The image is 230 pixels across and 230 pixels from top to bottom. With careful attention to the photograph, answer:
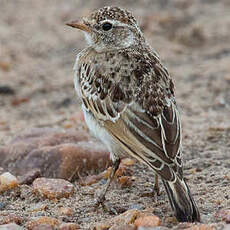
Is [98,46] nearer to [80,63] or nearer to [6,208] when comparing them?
[80,63]

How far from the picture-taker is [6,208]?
5152 millimetres

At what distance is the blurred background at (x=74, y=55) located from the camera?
7898 mm

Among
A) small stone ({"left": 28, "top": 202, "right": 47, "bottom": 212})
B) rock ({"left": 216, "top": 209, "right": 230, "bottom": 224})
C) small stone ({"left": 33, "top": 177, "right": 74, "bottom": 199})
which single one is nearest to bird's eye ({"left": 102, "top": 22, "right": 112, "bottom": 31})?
small stone ({"left": 33, "top": 177, "right": 74, "bottom": 199})

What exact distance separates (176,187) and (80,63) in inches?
69.6

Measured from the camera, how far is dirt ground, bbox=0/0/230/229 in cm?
525

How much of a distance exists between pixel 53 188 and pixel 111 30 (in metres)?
1.66

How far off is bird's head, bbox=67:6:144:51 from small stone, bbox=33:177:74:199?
1.36 metres

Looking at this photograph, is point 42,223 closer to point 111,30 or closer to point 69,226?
point 69,226

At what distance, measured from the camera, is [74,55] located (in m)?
10.1

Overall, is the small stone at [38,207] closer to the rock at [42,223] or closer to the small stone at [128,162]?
the rock at [42,223]

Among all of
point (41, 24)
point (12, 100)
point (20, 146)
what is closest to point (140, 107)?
point (20, 146)

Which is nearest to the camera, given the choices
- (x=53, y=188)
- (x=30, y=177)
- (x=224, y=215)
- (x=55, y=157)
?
(x=224, y=215)

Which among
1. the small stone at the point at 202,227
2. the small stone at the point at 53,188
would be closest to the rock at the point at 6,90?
the small stone at the point at 53,188

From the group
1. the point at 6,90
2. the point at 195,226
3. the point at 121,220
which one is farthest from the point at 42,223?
the point at 6,90
